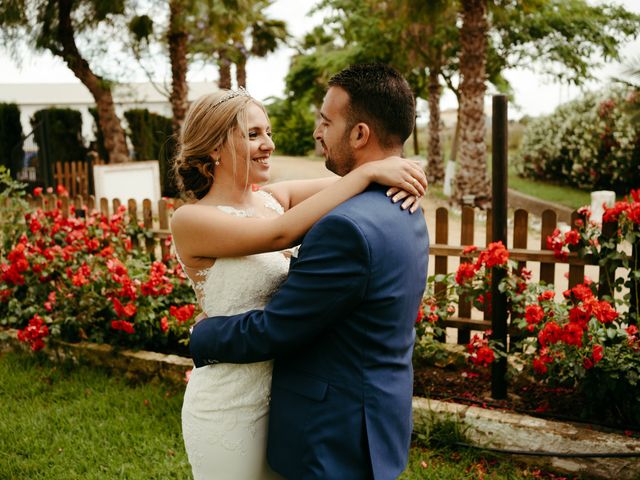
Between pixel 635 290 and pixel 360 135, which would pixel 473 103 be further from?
pixel 360 135

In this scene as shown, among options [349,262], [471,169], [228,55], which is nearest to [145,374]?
[349,262]

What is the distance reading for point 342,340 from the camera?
5.88ft

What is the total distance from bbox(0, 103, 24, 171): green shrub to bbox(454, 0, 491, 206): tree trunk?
1529 centimetres

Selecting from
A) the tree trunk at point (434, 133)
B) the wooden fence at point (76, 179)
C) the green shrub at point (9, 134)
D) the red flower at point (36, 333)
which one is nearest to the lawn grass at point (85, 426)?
the red flower at point (36, 333)

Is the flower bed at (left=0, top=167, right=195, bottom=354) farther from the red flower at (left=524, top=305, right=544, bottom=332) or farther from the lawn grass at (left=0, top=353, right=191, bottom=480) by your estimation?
the red flower at (left=524, top=305, right=544, bottom=332)

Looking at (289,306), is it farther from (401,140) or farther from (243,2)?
(243,2)

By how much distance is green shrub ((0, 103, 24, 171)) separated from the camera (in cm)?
2155

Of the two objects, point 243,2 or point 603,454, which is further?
point 243,2

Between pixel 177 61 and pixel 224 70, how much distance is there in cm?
719

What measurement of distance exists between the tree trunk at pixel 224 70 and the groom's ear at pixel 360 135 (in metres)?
21.0

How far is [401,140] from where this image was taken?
2.00 meters

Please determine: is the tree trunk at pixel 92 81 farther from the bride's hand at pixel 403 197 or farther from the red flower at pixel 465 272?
the bride's hand at pixel 403 197

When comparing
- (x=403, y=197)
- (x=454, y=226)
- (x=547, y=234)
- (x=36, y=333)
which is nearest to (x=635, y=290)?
(x=547, y=234)

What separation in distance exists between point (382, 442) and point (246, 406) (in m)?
0.49
